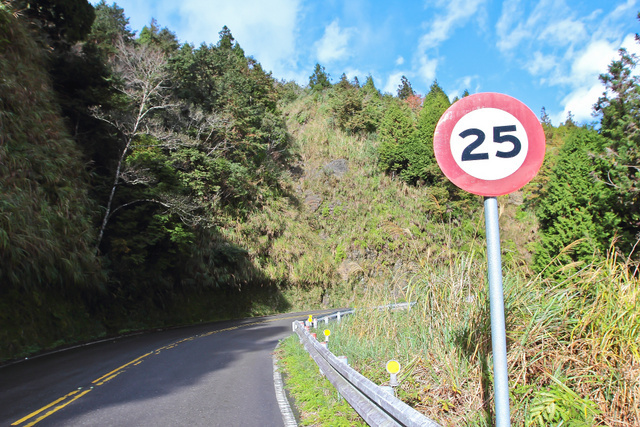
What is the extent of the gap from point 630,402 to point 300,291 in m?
28.2

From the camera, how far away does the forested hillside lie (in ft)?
36.1

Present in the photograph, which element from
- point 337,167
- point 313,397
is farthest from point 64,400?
point 337,167

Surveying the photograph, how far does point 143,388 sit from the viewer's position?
6.97 metres

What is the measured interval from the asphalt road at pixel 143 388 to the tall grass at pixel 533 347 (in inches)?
91.1

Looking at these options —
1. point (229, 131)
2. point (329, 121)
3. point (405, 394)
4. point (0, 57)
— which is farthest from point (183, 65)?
point (405, 394)

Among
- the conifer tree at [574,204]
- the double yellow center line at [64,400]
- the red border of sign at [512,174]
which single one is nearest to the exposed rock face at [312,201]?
the conifer tree at [574,204]

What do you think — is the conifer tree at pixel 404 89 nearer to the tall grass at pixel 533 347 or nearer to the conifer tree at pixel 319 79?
the conifer tree at pixel 319 79

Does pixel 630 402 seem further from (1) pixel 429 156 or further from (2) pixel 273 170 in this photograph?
(1) pixel 429 156

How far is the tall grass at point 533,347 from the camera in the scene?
116 inches

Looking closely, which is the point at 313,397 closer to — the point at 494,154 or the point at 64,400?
the point at 64,400

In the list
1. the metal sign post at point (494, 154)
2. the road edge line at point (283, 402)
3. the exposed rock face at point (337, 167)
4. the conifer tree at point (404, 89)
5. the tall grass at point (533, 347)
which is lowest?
the road edge line at point (283, 402)

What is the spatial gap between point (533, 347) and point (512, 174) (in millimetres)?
2266

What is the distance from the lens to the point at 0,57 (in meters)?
13.4

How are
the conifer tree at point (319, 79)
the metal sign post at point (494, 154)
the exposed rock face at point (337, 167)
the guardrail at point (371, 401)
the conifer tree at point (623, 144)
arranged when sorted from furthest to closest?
the conifer tree at point (319, 79)
the exposed rock face at point (337, 167)
the conifer tree at point (623, 144)
the guardrail at point (371, 401)
the metal sign post at point (494, 154)
